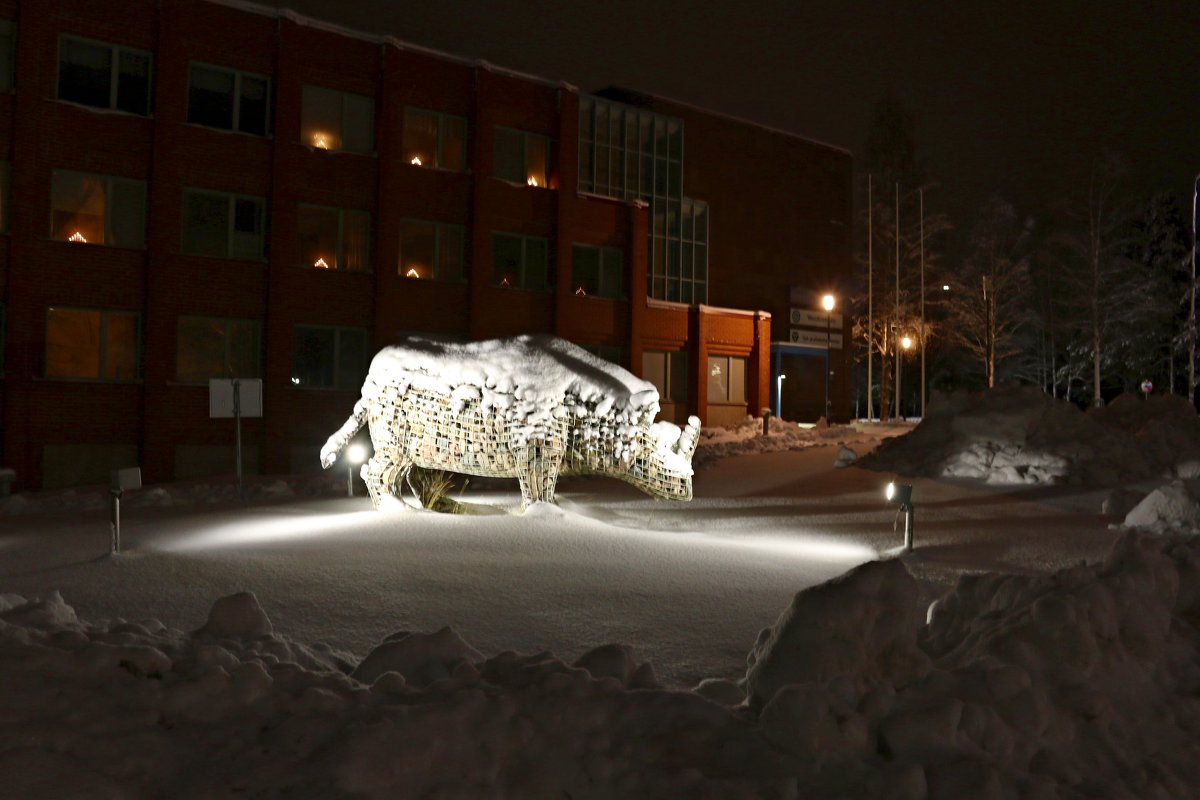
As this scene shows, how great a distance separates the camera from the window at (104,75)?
794 inches

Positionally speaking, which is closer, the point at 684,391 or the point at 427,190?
the point at 427,190

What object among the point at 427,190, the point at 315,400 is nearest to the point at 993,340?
the point at 427,190

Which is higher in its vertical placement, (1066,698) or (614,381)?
(614,381)

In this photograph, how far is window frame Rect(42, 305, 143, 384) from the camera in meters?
19.9

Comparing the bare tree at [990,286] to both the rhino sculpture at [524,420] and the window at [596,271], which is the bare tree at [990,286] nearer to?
the window at [596,271]

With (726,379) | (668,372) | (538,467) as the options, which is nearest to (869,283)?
(726,379)

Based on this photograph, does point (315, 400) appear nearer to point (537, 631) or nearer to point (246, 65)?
point (246, 65)

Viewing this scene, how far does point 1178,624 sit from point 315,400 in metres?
20.3

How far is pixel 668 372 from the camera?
1232 inches

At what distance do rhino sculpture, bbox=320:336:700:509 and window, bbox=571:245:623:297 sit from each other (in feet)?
51.5

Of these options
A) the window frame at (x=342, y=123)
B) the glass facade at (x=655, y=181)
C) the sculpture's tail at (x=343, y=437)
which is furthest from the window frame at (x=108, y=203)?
the glass facade at (x=655, y=181)

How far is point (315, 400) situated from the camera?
2281cm

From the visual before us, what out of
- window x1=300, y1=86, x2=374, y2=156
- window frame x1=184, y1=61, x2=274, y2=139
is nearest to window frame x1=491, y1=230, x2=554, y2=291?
window x1=300, y1=86, x2=374, y2=156

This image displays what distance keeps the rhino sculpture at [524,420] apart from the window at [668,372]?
17.9 metres
